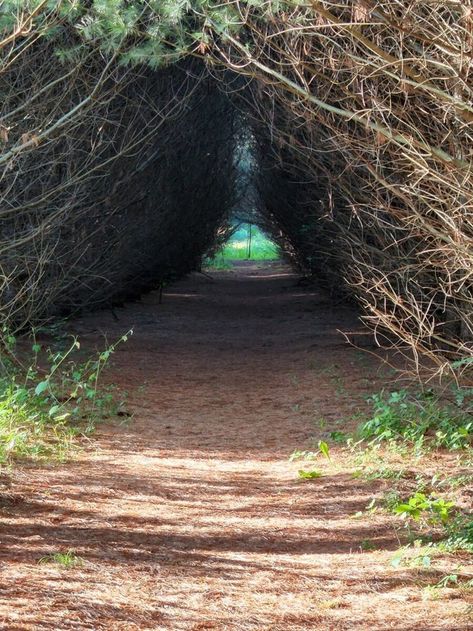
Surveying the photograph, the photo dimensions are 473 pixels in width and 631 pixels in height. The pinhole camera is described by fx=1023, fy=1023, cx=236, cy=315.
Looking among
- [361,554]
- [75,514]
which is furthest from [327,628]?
[75,514]

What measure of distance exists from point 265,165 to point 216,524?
481 inches

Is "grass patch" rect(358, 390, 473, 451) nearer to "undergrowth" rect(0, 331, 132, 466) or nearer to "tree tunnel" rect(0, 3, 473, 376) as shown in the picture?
"tree tunnel" rect(0, 3, 473, 376)

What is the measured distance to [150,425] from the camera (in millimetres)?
8469

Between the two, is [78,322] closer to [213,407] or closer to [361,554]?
[213,407]

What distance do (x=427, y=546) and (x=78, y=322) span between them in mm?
10066

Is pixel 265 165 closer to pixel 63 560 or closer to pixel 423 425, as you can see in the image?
pixel 423 425

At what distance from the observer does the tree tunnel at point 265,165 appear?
6.13 meters

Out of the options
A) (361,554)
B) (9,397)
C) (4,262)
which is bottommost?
(361,554)

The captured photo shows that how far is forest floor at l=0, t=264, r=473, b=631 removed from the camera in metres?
4.16

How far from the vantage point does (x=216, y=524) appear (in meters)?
5.58

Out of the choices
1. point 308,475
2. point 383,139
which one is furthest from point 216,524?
point 383,139

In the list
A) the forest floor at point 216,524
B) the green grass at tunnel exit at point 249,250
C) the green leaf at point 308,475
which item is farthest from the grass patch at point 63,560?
the green grass at tunnel exit at point 249,250

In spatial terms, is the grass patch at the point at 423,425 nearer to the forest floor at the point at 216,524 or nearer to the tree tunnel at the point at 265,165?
the forest floor at the point at 216,524

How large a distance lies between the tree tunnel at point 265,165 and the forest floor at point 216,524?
1.06m
